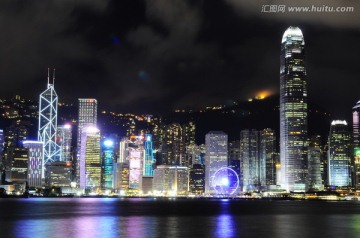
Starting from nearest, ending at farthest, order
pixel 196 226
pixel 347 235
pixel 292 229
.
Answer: pixel 347 235 < pixel 292 229 < pixel 196 226

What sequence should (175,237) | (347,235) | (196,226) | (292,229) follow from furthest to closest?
(196,226) < (292,229) < (347,235) < (175,237)

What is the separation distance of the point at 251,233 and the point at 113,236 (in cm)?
1696

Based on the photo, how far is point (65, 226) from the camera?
74625mm

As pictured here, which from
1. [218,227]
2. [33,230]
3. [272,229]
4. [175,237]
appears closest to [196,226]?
[218,227]

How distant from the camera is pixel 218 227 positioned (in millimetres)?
77000

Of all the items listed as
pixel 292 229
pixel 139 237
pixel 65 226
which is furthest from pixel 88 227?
pixel 292 229

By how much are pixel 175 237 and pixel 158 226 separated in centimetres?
1557

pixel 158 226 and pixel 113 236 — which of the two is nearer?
pixel 113 236

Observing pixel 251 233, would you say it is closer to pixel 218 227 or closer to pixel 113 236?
pixel 218 227

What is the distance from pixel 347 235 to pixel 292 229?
27.6 ft

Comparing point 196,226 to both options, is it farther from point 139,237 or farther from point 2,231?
point 2,231

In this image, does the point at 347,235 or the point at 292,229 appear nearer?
the point at 347,235

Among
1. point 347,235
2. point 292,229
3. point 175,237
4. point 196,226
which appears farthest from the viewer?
point 196,226

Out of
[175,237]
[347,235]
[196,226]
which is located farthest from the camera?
[196,226]
